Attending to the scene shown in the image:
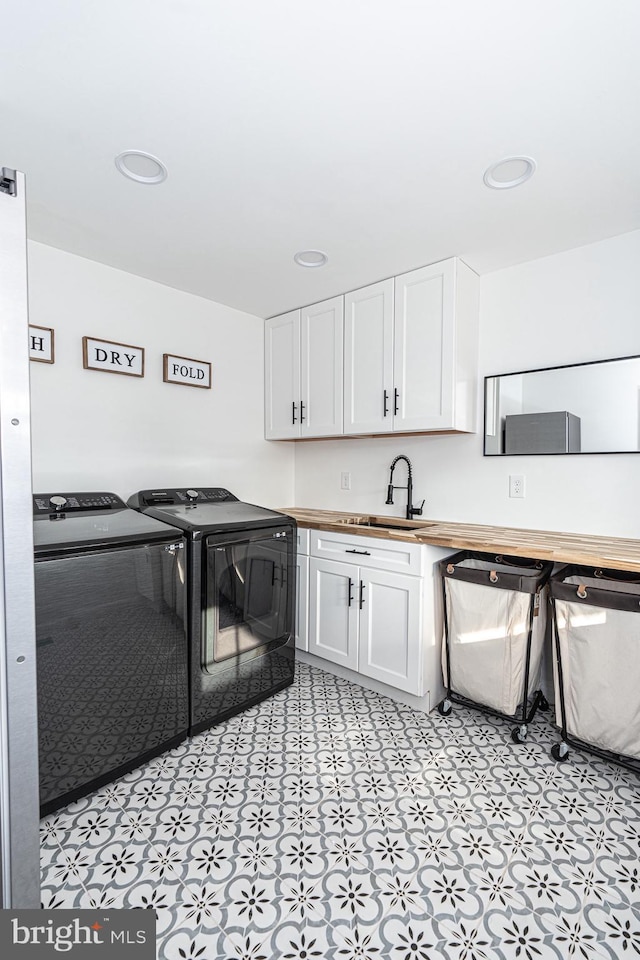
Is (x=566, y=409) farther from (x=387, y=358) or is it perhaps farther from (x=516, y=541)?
(x=387, y=358)

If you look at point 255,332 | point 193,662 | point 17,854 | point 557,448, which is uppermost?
point 255,332

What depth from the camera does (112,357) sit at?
8.25 feet

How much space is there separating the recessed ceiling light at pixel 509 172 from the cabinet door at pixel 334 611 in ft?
6.22

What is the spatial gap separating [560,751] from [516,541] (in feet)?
3.01

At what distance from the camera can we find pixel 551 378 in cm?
238

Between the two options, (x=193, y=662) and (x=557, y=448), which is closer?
(x=193, y=662)

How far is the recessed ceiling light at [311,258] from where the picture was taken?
93.0 inches

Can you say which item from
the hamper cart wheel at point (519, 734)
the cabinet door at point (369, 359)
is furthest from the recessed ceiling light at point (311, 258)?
the hamper cart wheel at point (519, 734)

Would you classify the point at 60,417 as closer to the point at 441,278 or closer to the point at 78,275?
the point at 78,275

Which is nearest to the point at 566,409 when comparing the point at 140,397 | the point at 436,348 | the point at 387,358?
the point at 436,348

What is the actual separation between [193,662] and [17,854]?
3.97ft

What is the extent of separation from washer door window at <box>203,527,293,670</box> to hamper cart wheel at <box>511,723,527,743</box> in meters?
1.22

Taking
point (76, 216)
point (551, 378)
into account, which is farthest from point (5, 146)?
point (551, 378)

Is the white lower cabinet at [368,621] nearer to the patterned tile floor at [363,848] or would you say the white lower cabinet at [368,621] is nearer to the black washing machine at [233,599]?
the black washing machine at [233,599]
